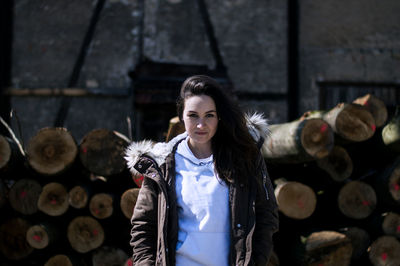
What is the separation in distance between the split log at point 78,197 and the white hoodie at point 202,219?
4.78ft

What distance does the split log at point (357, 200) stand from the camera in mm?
2984

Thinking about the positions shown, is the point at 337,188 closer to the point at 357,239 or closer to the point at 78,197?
the point at 357,239

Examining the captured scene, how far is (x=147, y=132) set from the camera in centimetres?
631

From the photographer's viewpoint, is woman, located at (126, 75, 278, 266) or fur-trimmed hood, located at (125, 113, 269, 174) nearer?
woman, located at (126, 75, 278, 266)

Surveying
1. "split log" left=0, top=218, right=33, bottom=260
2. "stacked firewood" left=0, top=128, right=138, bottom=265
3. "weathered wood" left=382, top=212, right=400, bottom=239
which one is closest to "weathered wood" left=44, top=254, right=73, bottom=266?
"stacked firewood" left=0, top=128, right=138, bottom=265

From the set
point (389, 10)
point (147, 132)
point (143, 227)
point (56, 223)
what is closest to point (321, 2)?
point (389, 10)

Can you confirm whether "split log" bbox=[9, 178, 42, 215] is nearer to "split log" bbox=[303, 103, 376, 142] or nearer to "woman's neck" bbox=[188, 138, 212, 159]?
"woman's neck" bbox=[188, 138, 212, 159]

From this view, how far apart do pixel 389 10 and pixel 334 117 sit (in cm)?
558

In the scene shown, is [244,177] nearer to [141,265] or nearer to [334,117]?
[141,265]

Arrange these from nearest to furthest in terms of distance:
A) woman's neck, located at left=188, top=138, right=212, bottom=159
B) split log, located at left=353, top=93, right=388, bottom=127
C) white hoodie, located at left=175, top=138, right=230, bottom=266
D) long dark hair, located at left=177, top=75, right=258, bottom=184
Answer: white hoodie, located at left=175, top=138, right=230, bottom=266 → long dark hair, located at left=177, top=75, right=258, bottom=184 → woman's neck, located at left=188, top=138, right=212, bottom=159 → split log, located at left=353, top=93, right=388, bottom=127

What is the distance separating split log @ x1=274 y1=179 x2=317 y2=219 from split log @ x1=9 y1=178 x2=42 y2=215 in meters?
1.88

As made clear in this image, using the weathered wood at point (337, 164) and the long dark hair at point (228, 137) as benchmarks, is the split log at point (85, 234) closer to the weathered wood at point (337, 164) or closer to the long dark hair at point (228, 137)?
the long dark hair at point (228, 137)

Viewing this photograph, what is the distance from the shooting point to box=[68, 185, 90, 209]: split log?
2.95 meters

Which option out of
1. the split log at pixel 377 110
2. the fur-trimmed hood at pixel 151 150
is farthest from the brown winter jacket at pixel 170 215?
the split log at pixel 377 110
